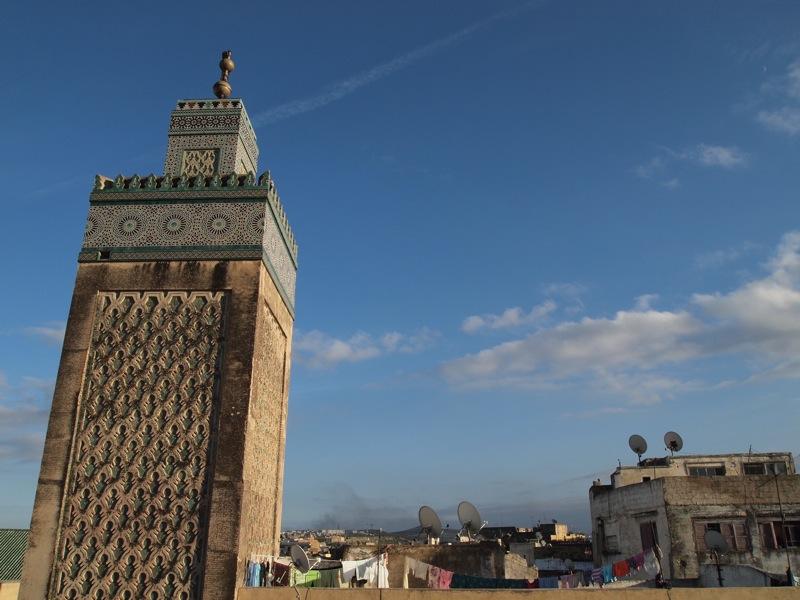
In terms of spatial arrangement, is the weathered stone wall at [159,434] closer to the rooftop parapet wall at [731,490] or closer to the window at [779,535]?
the rooftop parapet wall at [731,490]

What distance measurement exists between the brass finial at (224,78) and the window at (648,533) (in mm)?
14393

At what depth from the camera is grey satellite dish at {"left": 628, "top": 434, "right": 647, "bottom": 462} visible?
21625mm

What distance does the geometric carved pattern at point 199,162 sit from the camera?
455 inches

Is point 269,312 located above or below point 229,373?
above

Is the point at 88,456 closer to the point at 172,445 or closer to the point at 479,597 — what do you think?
the point at 172,445

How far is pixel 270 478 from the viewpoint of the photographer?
1108cm

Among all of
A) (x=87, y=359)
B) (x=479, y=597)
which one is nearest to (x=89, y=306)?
(x=87, y=359)

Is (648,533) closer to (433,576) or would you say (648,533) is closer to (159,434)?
(433,576)

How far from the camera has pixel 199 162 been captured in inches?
459

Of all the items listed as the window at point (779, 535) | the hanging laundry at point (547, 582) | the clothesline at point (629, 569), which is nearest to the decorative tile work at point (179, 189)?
the hanging laundry at point (547, 582)

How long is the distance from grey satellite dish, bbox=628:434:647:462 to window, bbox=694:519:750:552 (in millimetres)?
4730

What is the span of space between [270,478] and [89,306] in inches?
150

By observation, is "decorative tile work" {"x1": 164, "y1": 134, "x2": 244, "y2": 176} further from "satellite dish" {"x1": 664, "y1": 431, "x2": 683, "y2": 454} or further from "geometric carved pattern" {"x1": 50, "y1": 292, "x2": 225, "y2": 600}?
"satellite dish" {"x1": 664, "y1": 431, "x2": 683, "y2": 454}

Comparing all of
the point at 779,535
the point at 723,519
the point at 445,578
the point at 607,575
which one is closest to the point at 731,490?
the point at 723,519
